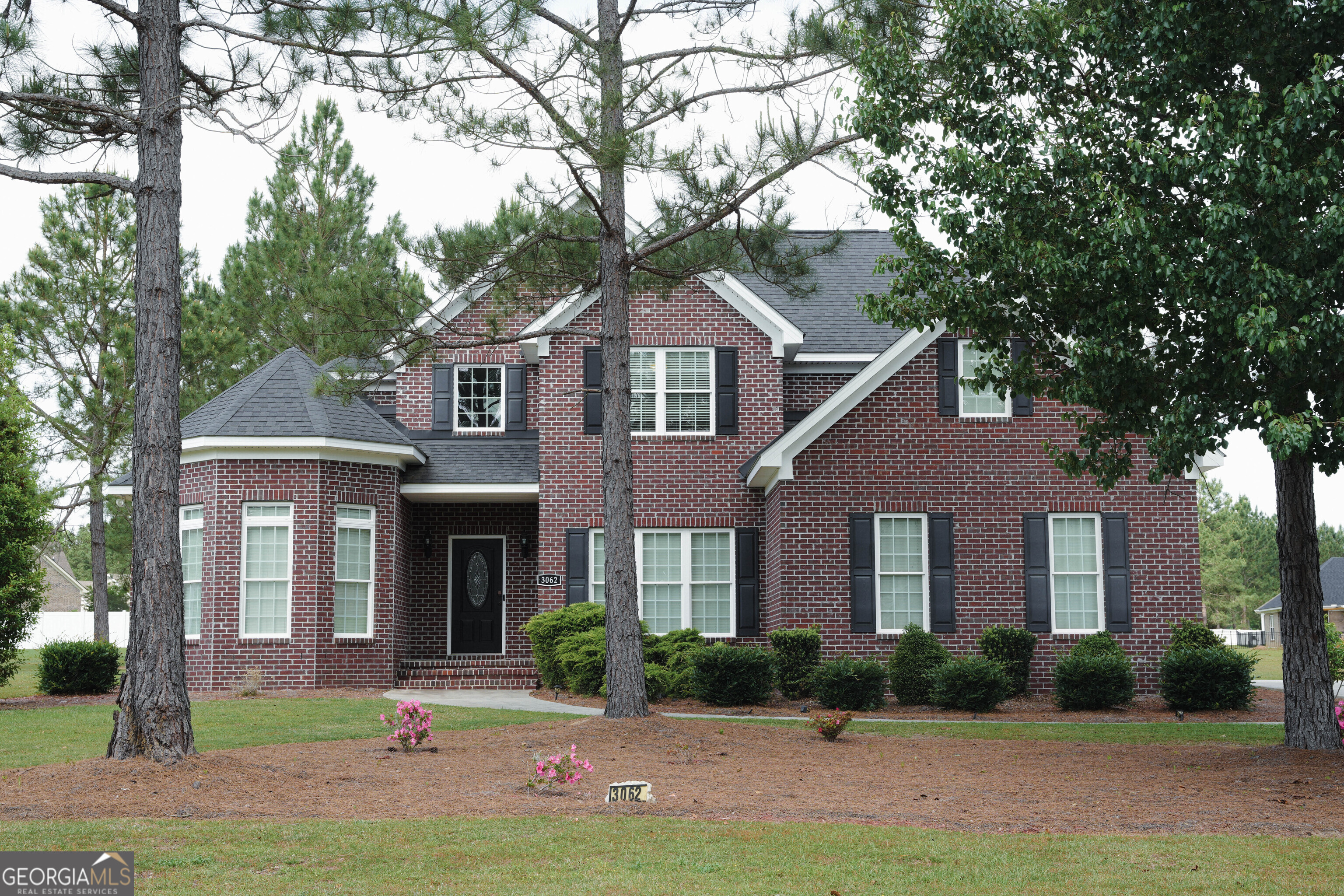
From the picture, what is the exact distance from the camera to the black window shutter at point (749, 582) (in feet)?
63.7

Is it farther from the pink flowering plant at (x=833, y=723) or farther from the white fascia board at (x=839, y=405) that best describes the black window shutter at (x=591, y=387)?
the pink flowering plant at (x=833, y=723)

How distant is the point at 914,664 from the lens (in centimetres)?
1709

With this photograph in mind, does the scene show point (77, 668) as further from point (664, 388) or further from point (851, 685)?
point (851, 685)

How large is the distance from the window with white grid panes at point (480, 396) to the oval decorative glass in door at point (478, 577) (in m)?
2.42

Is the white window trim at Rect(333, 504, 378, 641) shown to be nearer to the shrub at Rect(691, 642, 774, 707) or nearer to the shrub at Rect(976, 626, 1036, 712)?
the shrub at Rect(691, 642, 774, 707)

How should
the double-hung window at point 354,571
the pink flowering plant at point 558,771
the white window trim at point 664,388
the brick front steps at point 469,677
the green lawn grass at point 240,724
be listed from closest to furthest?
the pink flowering plant at point 558,771, the green lawn grass at point 240,724, the double-hung window at point 354,571, the brick front steps at point 469,677, the white window trim at point 664,388

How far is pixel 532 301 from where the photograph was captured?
51.3 feet

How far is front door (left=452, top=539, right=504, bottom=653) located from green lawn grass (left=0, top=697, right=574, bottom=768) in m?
4.70

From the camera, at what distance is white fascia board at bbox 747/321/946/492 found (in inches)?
712

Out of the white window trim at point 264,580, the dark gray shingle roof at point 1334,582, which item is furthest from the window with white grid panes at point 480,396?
the dark gray shingle roof at point 1334,582

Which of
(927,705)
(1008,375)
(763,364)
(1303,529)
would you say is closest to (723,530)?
(763,364)

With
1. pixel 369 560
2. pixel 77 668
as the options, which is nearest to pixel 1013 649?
pixel 369 560

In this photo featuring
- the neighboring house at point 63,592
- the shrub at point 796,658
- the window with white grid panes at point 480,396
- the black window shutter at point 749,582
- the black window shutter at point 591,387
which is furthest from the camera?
the neighboring house at point 63,592

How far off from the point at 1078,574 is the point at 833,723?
24.4ft
